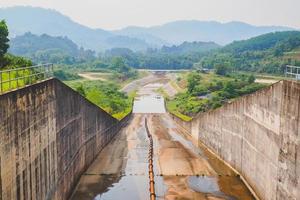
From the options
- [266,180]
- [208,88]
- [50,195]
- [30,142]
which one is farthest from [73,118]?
[208,88]

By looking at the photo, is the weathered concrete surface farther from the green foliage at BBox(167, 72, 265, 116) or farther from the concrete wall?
the green foliage at BBox(167, 72, 265, 116)

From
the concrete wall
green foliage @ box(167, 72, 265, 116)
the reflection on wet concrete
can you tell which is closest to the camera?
the concrete wall

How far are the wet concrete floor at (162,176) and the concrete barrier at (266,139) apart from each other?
4.98 feet

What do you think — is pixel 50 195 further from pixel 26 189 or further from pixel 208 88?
pixel 208 88

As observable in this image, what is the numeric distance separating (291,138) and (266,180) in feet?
15.7

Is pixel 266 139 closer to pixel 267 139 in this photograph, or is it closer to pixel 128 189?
pixel 267 139

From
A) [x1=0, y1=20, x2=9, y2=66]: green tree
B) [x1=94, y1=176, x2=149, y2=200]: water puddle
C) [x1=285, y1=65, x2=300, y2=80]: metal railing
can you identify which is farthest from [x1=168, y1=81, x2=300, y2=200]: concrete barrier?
[x1=0, y1=20, x2=9, y2=66]: green tree

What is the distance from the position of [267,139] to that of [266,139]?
22 centimetres

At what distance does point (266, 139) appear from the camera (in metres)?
24.9

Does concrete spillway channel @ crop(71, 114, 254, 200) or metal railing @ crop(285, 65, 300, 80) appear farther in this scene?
concrete spillway channel @ crop(71, 114, 254, 200)

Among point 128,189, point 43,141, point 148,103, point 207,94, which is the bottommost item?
point 148,103

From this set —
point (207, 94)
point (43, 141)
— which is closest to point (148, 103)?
point (207, 94)

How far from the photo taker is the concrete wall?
15.1 m

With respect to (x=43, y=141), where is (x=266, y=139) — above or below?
below
